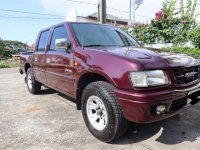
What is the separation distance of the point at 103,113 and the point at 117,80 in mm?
669

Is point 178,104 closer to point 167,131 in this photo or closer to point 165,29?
point 167,131

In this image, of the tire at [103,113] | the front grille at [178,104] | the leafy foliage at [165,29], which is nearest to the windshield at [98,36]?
the tire at [103,113]

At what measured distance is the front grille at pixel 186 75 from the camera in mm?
3066

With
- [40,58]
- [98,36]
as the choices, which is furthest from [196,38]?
[40,58]

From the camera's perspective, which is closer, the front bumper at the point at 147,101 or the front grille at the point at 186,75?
the front bumper at the point at 147,101

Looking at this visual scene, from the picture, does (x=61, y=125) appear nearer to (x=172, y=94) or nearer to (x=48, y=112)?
(x=48, y=112)

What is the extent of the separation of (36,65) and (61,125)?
7.51 feet

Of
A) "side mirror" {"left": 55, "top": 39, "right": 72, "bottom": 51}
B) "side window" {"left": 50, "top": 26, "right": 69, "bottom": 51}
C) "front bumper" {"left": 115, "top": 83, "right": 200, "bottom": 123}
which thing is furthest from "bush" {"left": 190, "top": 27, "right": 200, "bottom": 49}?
"front bumper" {"left": 115, "top": 83, "right": 200, "bottom": 123}

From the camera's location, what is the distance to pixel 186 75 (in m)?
3.21

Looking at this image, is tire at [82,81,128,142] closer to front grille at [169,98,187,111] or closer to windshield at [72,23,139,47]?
front grille at [169,98,187,111]

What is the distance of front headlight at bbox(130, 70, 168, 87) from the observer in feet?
9.39

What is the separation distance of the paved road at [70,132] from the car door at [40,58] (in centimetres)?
81

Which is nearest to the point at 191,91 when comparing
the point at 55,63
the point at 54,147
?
the point at 54,147

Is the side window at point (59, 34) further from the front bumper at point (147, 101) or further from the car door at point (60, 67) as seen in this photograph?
the front bumper at point (147, 101)
